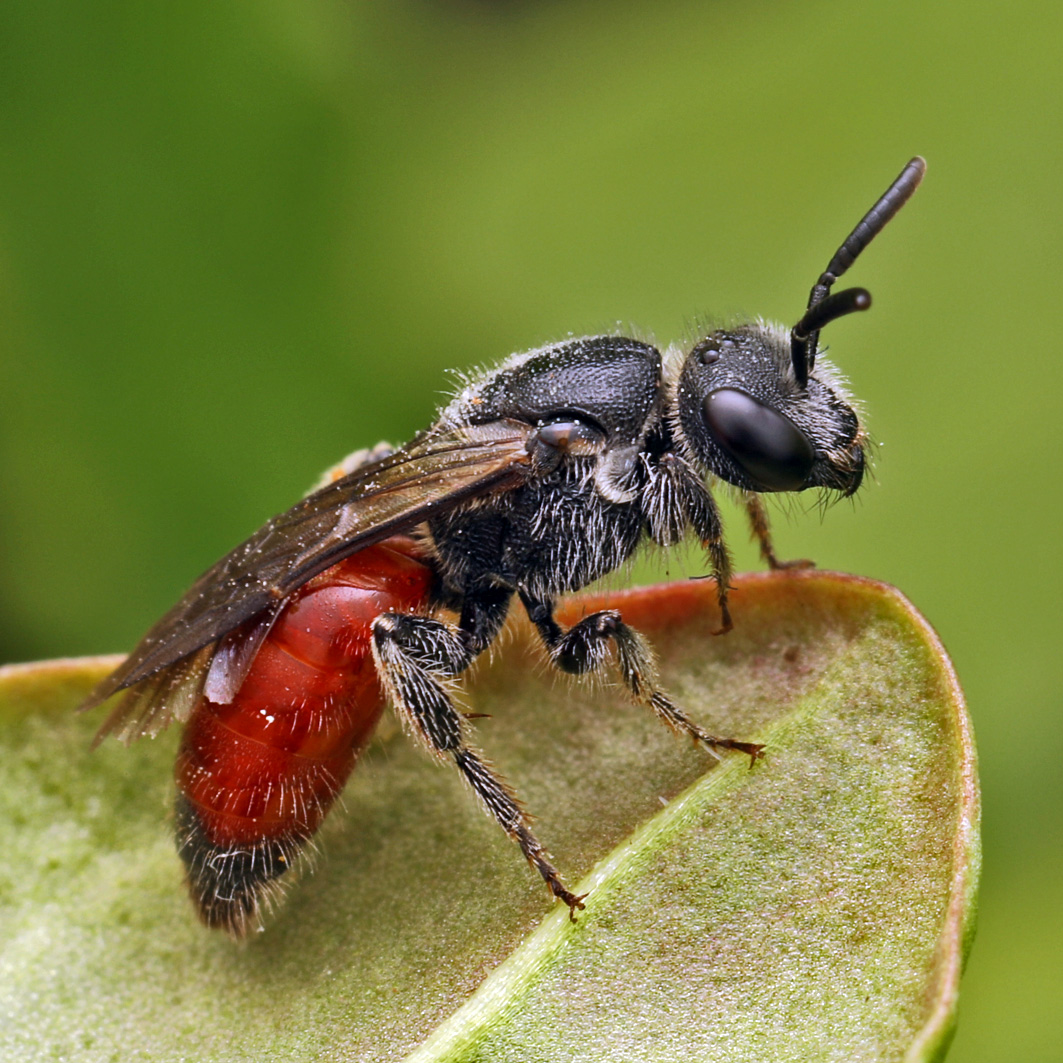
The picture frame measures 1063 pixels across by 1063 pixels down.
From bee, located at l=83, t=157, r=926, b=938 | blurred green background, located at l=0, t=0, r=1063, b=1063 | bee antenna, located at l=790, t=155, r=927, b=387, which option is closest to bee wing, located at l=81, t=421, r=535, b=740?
bee, located at l=83, t=157, r=926, b=938

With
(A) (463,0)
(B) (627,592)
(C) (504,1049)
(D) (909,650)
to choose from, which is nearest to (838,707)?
(D) (909,650)

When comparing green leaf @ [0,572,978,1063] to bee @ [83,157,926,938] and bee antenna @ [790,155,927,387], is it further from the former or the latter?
bee antenna @ [790,155,927,387]

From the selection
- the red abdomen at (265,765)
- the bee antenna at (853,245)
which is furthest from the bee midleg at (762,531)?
the red abdomen at (265,765)

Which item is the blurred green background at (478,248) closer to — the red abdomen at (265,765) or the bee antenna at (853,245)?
the bee antenna at (853,245)

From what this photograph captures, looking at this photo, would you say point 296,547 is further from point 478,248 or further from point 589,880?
point 478,248

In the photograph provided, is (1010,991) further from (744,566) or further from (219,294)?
(219,294)
